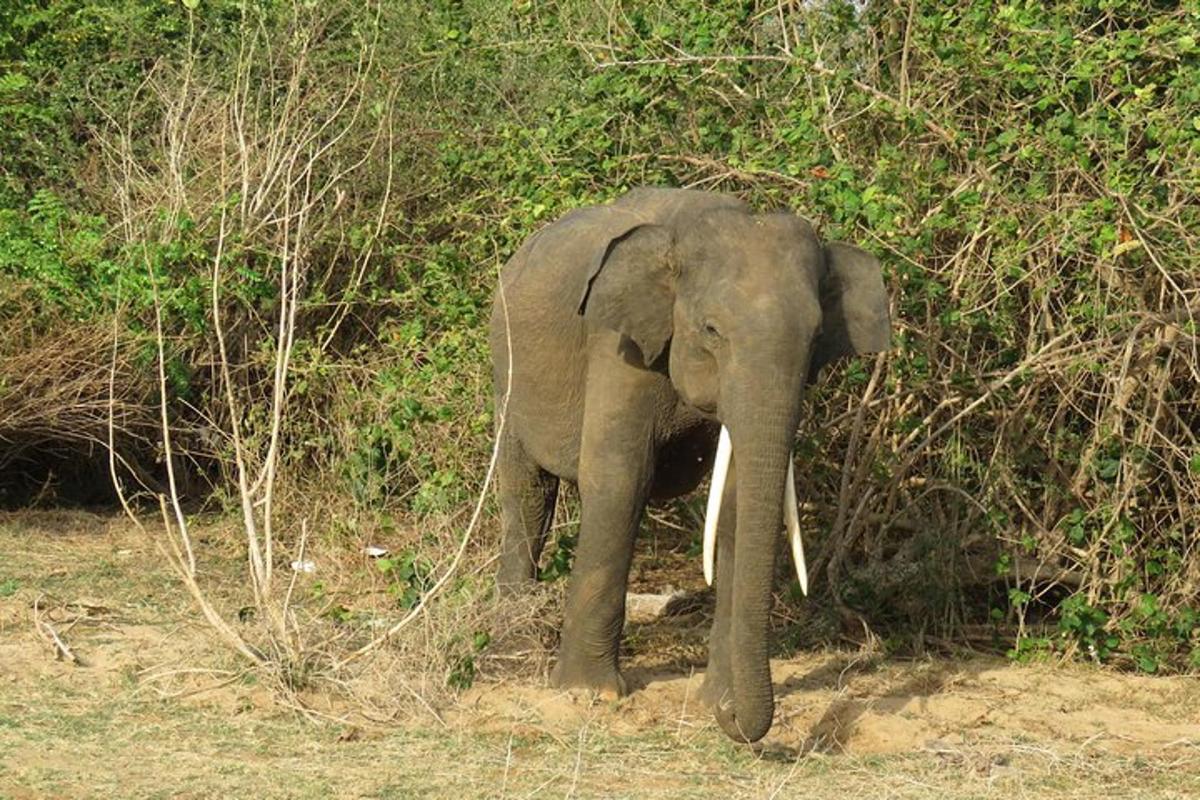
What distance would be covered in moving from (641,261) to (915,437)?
2536mm

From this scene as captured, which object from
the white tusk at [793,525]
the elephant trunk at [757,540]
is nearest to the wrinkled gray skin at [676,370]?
the elephant trunk at [757,540]

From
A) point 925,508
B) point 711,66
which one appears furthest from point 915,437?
point 711,66

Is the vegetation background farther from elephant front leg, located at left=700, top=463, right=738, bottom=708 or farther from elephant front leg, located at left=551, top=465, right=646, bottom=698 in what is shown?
elephant front leg, located at left=700, top=463, right=738, bottom=708

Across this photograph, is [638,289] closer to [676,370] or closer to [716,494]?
[676,370]

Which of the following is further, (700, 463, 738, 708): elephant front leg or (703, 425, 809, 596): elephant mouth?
(700, 463, 738, 708): elephant front leg

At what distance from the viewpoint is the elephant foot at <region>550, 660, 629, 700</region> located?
26.5ft

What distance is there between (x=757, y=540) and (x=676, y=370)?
0.91 m

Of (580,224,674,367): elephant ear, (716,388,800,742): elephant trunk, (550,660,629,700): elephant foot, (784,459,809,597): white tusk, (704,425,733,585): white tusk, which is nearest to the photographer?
(716,388,800,742): elephant trunk

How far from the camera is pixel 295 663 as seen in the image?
7719 mm

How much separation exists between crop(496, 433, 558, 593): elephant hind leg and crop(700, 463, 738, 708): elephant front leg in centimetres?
141

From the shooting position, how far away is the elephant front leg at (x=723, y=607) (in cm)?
770

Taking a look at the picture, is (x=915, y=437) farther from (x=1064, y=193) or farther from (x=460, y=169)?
(x=460, y=169)

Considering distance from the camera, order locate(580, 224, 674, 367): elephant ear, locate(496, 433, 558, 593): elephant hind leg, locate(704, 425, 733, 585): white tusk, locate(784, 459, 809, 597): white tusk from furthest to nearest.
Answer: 1. locate(496, 433, 558, 593): elephant hind leg
2. locate(580, 224, 674, 367): elephant ear
3. locate(704, 425, 733, 585): white tusk
4. locate(784, 459, 809, 597): white tusk

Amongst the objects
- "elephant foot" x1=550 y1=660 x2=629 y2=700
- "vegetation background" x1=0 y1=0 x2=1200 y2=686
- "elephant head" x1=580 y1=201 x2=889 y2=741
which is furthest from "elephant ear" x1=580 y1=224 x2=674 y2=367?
"elephant foot" x1=550 y1=660 x2=629 y2=700
